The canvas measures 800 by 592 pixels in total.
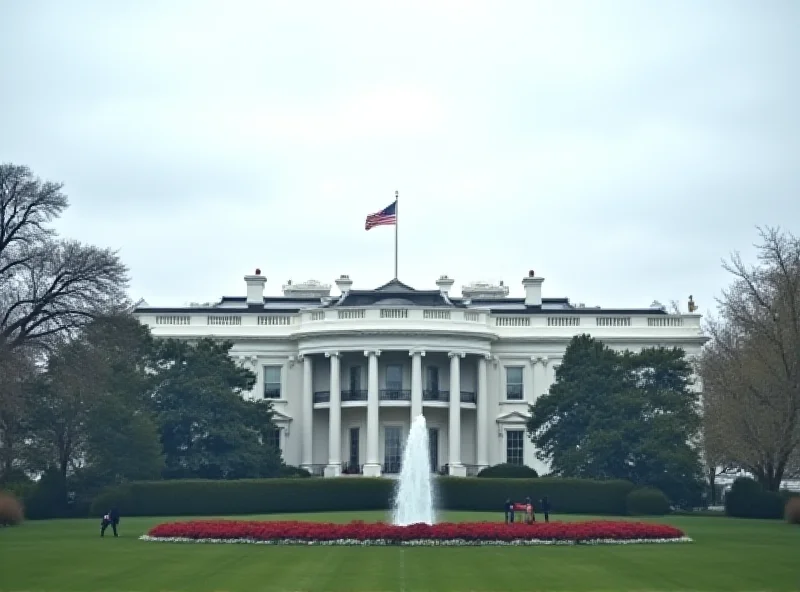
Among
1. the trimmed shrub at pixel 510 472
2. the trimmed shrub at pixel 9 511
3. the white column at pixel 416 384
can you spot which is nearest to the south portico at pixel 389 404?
the white column at pixel 416 384

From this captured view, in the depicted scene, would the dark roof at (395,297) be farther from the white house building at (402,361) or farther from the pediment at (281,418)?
the pediment at (281,418)

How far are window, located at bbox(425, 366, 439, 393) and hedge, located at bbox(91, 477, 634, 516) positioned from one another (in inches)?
785

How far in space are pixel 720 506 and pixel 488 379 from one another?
15.0 metres

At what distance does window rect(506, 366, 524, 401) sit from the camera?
279 feet

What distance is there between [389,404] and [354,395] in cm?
290

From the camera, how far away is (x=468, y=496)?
63.0m

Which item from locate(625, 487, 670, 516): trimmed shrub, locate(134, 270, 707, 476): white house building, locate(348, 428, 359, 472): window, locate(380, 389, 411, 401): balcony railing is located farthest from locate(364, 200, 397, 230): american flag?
locate(625, 487, 670, 516): trimmed shrub

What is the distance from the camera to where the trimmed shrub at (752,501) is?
2395 inches

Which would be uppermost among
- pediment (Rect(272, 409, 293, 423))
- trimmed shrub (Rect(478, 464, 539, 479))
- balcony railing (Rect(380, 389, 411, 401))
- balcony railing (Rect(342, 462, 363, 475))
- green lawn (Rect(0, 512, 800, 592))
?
balcony railing (Rect(380, 389, 411, 401))

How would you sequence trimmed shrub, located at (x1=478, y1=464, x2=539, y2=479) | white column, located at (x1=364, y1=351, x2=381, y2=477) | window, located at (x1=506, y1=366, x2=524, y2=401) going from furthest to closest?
window, located at (x1=506, y1=366, x2=524, y2=401), white column, located at (x1=364, y1=351, x2=381, y2=477), trimmed shrub, located at (x1=478, y1=464, x2=539, y2=479)

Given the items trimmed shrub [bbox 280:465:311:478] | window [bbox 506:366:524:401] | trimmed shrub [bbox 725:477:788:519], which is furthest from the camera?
window [bbox 506:366:524:401]

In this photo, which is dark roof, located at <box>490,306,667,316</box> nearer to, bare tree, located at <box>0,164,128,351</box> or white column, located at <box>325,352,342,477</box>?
white column, located at <box>325,352,342,477</box>

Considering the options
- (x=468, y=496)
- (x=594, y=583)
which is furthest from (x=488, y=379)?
(x=594, y=583)

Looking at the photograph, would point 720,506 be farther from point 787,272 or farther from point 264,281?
point 264,281
